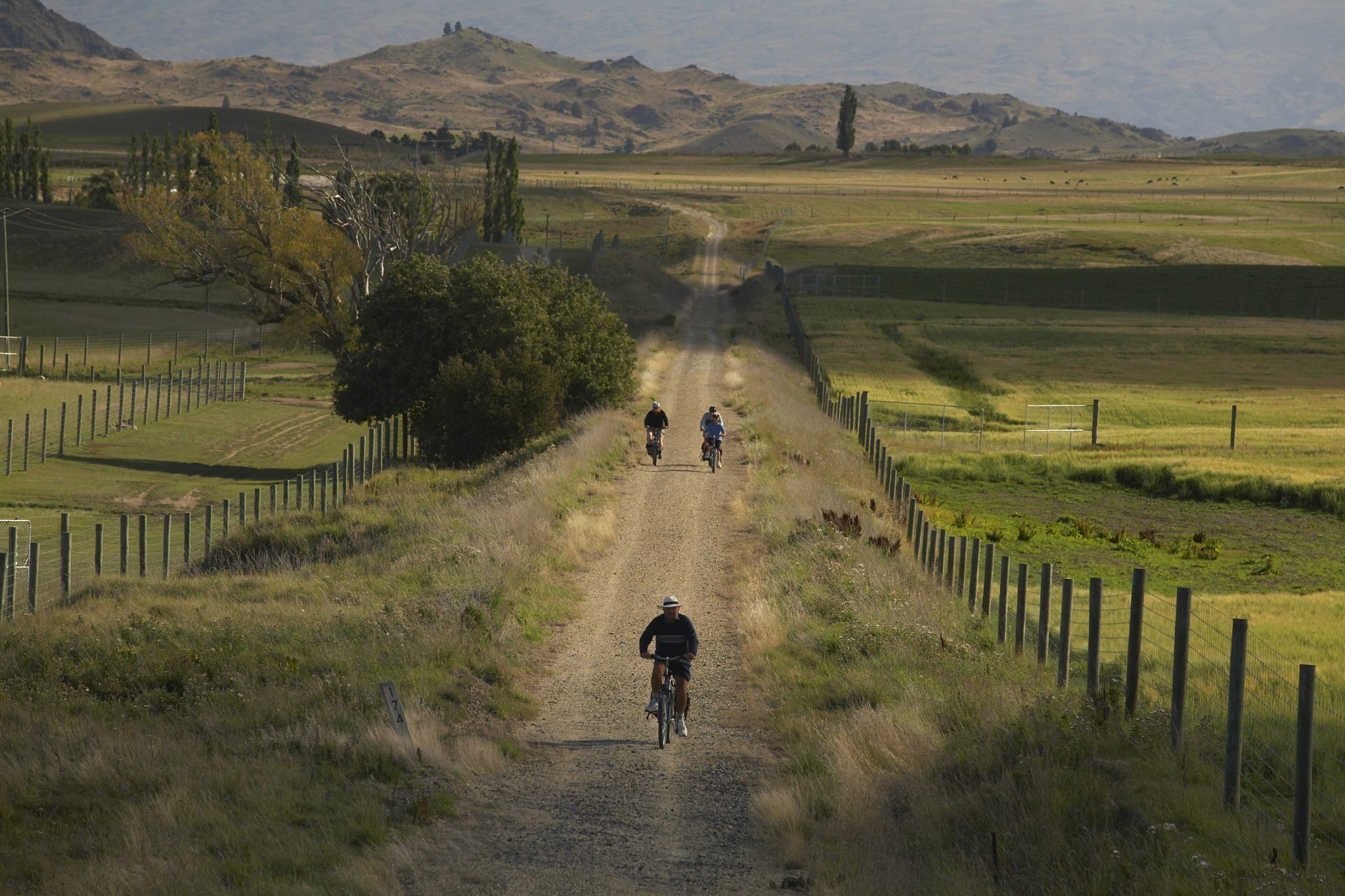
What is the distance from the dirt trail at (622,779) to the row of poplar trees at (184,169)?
5130cm

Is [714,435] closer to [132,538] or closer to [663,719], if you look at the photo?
[132,538]

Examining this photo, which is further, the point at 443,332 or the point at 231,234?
the point at 231,234

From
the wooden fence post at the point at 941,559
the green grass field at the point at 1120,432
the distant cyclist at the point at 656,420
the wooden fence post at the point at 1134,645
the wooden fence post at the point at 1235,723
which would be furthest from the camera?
the distant cyclist at the point at 656,420

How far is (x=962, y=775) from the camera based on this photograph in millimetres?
12852

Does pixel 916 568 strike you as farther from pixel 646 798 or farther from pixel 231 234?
pixel 231 234

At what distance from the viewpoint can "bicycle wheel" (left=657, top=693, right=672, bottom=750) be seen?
15.1 metres

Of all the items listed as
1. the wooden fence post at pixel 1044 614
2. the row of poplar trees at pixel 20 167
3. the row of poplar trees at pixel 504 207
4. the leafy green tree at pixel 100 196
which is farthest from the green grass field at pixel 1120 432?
the row of poplar trees at pixel 20 167

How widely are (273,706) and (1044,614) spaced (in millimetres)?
9588

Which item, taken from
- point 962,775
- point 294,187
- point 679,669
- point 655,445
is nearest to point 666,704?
point 679,669

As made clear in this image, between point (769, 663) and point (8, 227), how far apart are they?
12675 cm

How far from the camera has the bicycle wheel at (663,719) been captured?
15.1 m

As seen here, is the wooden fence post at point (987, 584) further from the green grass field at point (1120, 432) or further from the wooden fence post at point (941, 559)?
the green grass field at point (1120, 432)

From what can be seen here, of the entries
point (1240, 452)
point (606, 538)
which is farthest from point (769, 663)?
point (1240, 452)

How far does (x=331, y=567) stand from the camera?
24.5 metres
